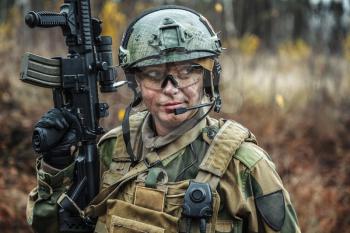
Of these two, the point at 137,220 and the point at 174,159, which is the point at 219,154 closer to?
the point at 174,159

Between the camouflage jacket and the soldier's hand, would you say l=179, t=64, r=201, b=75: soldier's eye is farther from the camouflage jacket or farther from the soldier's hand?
the soldier's hand

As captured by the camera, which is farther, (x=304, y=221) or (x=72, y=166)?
(x=304, y=221)

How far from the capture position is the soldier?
85.0 inches

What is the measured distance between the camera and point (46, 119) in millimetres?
2434

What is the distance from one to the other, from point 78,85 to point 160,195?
29.4 inches

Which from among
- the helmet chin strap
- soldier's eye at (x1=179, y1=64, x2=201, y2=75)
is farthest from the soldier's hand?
soldier's eye at (x1=179, y1=64, x2=201, y2=75)

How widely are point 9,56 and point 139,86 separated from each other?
15.4 feet

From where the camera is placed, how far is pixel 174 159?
2320mm

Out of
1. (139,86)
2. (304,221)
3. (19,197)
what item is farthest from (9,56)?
(139,86)

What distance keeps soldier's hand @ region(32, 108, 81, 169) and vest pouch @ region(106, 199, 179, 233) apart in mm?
389

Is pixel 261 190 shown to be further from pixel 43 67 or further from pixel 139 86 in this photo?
pixel 43 67

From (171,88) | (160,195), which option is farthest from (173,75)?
(160,195)

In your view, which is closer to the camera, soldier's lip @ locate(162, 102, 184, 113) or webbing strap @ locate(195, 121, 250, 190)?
webbing strap @ locate(195, 121, 250, 190)

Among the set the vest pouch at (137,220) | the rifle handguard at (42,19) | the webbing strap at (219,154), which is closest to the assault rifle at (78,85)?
the rifle handguard at (42,19)
